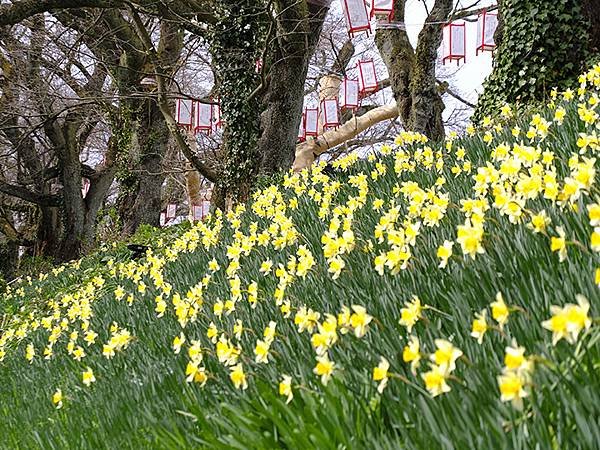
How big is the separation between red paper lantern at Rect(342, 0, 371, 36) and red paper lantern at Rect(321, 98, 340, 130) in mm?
4413

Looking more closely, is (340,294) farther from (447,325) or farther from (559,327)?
(559,327)

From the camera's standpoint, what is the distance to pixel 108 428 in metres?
1.77

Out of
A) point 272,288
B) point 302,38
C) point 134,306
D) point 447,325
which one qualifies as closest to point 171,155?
point 302,38

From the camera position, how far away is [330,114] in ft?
41.4

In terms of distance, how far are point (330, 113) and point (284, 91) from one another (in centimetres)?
539

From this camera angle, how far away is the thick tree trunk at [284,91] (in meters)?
7.35

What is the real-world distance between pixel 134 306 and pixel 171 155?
1491 cm

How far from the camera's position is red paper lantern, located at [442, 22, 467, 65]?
1065 centimetres

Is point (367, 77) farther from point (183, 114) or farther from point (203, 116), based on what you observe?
point (183, 114)

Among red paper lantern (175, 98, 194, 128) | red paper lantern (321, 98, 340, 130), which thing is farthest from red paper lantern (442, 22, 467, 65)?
red paper lantern (175, 98, 194, 128)

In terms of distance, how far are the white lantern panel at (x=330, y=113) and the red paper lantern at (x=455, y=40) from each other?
2.60 meters

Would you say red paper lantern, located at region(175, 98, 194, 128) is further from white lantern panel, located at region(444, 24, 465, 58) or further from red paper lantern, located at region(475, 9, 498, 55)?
red paper lantern, located at region(475, 9, 498, 55)

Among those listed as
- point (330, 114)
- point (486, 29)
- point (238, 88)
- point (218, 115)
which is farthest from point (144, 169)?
point (486, 29)

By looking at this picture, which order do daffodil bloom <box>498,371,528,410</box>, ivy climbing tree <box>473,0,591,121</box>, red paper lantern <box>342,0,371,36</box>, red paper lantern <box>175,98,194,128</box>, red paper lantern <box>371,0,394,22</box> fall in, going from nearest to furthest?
daffodil bloom <box>498,371,528,410</box> → ivy climbing tree <box>473,0,591,121</box> → red paper lantern <box>371,0,394,22</box> → red paper lantern <box>342,0,371,36</box> → red paper lantern <box>175,98,194,128</box>
